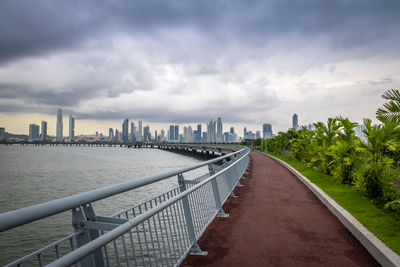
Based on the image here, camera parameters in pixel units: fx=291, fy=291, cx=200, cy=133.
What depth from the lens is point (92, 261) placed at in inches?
96.4

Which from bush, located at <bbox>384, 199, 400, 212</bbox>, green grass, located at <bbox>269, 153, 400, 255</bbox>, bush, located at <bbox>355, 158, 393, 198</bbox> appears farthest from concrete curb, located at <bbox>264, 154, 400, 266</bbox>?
bush, located at <bbox>355, 158, 393, 198</bbox>

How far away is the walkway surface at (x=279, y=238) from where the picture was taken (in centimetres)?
460

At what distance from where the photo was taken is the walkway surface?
4598 mm

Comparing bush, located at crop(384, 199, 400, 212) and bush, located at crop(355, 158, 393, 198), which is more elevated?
bush, located at crop(355, 158, 393, 198)

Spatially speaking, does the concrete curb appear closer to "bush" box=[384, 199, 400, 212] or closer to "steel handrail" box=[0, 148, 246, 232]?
"bush" box=[384, 199, 400, 212]

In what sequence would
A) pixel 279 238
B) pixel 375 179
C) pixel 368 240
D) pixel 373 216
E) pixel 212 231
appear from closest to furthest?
pixel 368 240 → pixel 279 238 → pixel 212 231 → pixel 373 216 → pixel 375 179

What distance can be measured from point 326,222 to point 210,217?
2729mm

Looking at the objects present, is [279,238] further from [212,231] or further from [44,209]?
[44,209]

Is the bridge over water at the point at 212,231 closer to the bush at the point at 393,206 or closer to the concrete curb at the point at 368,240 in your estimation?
the concrete curb at the point at 368,240

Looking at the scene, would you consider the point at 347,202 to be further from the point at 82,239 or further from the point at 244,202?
the point at 82,239

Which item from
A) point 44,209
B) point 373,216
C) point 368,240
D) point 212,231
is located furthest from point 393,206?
point 44,209

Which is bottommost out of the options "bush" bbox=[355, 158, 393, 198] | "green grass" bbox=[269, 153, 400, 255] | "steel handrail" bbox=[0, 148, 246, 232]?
"green grass" bbox=[269, 153, 400, 255]

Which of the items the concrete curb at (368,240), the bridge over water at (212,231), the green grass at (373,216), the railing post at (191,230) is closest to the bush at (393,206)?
the green grass at (373,216)

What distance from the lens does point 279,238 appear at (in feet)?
18.5
